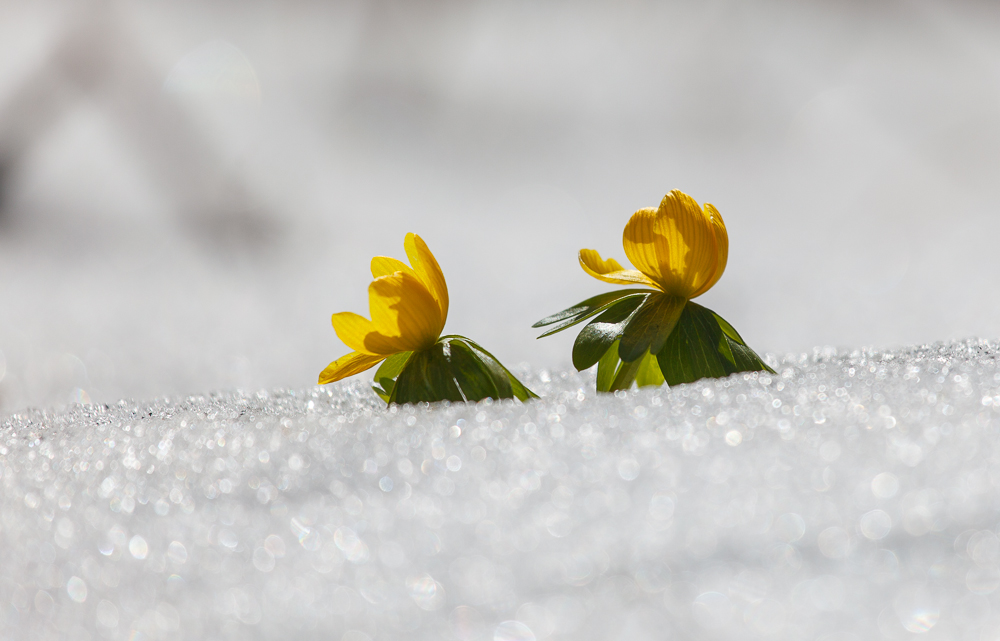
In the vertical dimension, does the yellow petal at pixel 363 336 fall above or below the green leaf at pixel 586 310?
below

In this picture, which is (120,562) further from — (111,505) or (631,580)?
(631,580)

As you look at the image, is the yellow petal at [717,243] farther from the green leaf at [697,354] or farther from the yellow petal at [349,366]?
the yellow petal at [349,366]

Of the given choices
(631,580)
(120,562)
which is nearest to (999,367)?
(631,580)

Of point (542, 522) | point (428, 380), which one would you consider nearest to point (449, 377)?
point (428, 380)

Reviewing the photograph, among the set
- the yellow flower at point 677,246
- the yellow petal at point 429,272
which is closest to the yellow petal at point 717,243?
the yellow flower at point 677,246

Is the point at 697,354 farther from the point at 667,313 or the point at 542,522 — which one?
the point at 542,522

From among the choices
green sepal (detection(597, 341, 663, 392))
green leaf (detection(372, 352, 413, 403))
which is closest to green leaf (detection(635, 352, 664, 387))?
green sepal (detection(597, 341, 663, 392))
